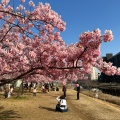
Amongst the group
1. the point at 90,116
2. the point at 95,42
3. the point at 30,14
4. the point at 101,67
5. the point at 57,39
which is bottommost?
the point at 90,116

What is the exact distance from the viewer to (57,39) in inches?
477

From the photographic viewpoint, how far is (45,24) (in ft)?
39.0

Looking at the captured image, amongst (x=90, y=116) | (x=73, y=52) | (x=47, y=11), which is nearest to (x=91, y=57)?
(x=73, y=52)

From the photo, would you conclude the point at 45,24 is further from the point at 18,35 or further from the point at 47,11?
the point at 18,35

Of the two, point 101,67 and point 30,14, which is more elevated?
point 30,14

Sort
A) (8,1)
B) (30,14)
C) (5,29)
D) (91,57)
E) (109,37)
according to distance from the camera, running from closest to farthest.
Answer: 1. (109,37)
2. (91,57)
3. (30,14)
4. (8,1)
5. (5,29)

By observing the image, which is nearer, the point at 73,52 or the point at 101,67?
the point at 73,52

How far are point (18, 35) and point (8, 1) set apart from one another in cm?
320

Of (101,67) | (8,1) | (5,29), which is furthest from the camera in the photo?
(5,29)

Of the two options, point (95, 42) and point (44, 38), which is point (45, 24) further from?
point (95, 42)

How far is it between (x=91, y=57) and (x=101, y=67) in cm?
114

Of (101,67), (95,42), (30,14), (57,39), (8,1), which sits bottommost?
(101,67)

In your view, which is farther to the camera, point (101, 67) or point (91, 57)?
point (101, 67)

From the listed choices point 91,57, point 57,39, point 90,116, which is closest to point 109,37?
point 91,57
